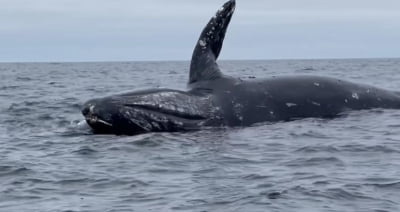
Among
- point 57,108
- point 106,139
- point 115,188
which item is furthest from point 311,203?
point 57,108

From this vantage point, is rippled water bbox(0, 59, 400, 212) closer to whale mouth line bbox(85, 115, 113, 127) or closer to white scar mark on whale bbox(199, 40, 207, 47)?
whale mouth line bbox(85, 115, 113, 127)

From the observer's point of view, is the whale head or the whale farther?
the whale

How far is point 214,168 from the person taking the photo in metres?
11.1

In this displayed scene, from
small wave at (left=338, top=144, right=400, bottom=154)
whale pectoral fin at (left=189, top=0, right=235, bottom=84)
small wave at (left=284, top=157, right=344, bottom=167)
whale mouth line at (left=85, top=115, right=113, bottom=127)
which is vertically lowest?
small wave at (left=284, top=157, right=344, bottom=167)

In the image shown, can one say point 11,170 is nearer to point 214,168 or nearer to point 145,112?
point 214,168

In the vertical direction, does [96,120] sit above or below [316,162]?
above

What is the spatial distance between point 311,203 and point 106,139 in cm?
607

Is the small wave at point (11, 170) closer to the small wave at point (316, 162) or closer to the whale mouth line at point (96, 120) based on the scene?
the whale mouth line at point (96, 120)

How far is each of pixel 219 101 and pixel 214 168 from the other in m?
4.42

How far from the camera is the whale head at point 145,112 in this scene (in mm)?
14703

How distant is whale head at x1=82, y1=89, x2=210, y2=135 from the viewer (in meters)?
14.7

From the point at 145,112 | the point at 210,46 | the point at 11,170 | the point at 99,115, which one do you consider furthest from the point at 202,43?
the point at 11,170

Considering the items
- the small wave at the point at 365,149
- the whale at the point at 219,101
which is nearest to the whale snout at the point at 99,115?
the whale at the point at 219,101

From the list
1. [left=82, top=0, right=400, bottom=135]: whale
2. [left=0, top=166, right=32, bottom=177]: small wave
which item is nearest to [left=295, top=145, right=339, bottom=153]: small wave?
[left=82, top=0, right=400, bottom=135]: whale
